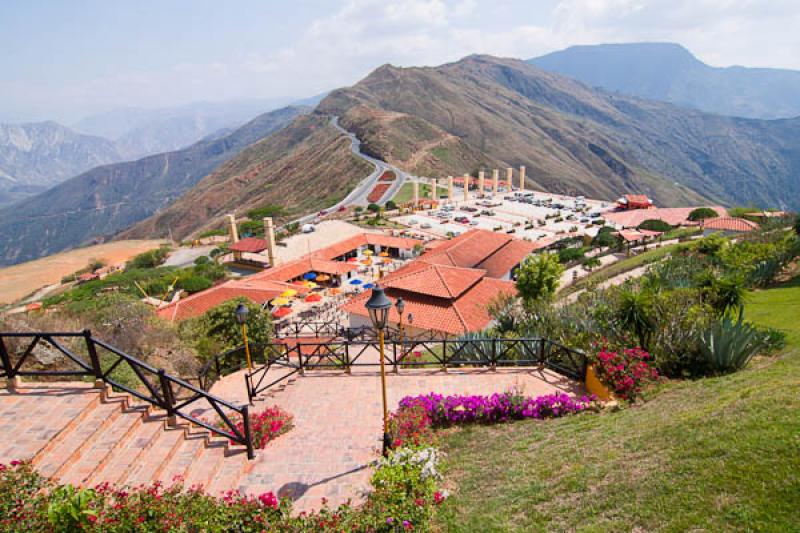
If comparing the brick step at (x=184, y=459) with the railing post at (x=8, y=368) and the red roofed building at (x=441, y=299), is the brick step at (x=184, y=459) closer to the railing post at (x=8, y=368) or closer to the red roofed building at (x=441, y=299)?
the railing post at (x=8, y=368)

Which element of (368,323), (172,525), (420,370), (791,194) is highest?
(172,525)

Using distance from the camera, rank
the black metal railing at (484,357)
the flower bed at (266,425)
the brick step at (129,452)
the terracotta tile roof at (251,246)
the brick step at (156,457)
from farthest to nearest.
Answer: the terracotta tile roof at (251,246) → the black metal railing at (484,357) → the flower bed at (266,425) → the brick step at (156,457) → the brick step at (129,452)

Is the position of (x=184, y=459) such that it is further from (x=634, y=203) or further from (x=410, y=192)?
(x=634, y=203)

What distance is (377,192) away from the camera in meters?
75.9

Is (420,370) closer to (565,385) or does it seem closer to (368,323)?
(565,385)

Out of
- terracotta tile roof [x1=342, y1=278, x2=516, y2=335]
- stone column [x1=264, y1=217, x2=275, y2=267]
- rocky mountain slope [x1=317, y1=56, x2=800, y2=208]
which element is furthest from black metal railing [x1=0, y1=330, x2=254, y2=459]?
rocky mountain slope [x1=317, y1=56, x2=800, y2=208]

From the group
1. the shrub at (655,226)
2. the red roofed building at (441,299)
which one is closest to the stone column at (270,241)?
the red roofed building at (441,299)

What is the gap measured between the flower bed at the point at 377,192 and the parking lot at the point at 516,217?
11.0m

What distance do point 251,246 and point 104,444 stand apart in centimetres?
3916

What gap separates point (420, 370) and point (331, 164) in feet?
290

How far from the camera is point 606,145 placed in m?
184

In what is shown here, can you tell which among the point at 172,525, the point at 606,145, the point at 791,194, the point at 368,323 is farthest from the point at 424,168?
the point at 791,194

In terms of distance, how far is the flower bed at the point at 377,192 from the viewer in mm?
73500

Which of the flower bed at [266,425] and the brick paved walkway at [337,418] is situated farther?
the flower bed at [266,425]
